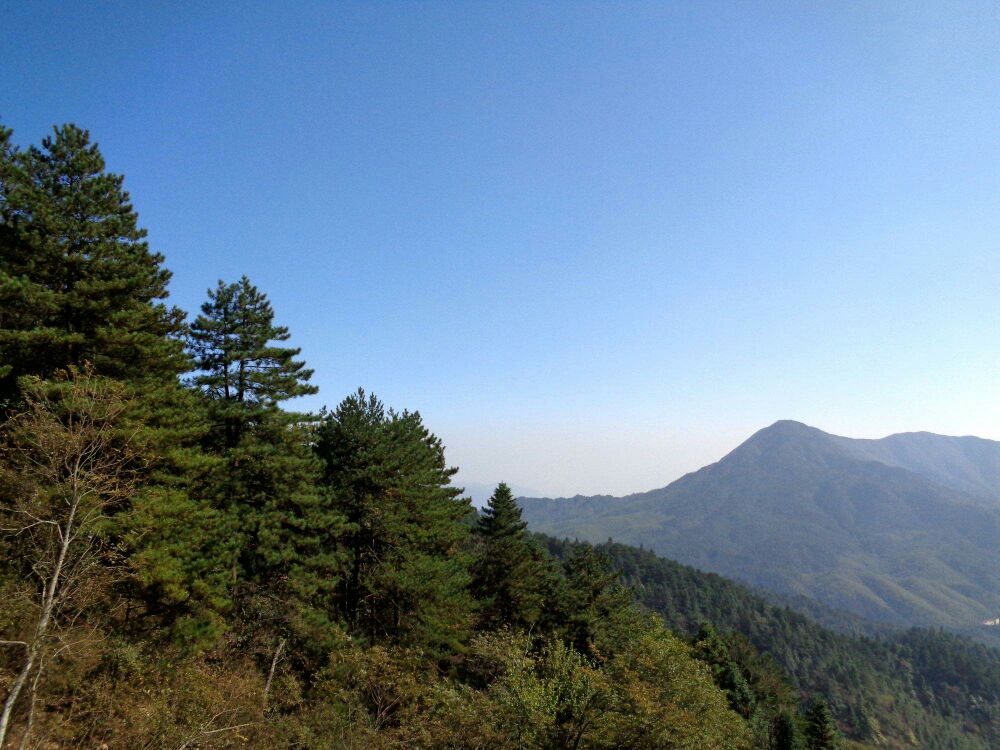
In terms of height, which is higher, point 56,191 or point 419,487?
point 56,191

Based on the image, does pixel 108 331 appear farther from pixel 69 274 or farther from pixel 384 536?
pixel 384 536

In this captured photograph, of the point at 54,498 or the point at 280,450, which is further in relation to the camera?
the point at 280,450

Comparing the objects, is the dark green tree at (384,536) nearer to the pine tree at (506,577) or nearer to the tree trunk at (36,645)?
the pine tree at (506,577)

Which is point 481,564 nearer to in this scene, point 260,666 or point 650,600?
point 260,666

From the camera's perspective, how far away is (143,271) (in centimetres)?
1786

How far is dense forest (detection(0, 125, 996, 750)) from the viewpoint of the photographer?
1371 centimetres

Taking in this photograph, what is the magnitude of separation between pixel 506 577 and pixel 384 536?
11749 millimetres

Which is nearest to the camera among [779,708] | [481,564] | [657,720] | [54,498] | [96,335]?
[54,498]

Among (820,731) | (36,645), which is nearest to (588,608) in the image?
(36,645)

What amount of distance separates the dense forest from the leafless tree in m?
0.10

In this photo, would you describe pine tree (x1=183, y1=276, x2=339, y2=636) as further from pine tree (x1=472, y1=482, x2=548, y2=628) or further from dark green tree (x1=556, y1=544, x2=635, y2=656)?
dark green tree (x1=556, y1=544, x2=635, y2=656)

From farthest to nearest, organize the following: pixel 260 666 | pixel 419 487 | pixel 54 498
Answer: pixel 419 487 < pixel 260 666 < pixel 54 498

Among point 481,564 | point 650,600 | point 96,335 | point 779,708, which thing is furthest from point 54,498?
point 650,600

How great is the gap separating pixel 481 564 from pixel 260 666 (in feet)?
61.0
